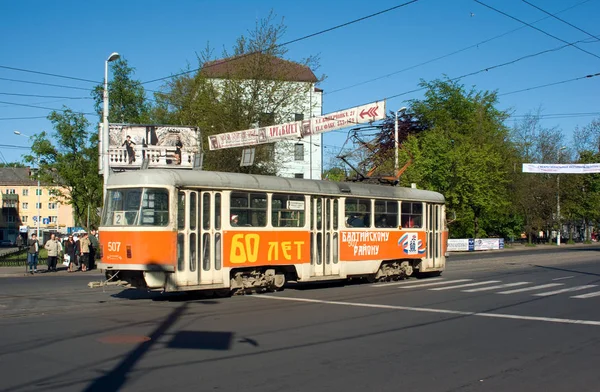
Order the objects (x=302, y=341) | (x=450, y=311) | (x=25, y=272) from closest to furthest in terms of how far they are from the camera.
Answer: (x=302, y=341), (x=450, y=311), (x=25, y=272)

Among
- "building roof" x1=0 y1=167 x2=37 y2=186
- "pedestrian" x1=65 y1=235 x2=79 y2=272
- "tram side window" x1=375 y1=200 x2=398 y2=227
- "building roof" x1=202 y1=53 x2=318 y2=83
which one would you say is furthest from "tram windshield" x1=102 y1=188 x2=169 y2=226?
"building roof" x1=0 y1=167 x2=37 y2=186

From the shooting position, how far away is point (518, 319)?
12.9 metres

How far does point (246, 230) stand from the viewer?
16.2m

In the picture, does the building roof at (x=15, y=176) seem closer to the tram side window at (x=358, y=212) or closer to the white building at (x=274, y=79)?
the white building at (x=274, y=79)

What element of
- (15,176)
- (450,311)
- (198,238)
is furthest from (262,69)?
(15,176)

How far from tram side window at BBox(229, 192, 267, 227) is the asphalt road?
2.01 m

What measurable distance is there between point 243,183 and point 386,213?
6.52 meters

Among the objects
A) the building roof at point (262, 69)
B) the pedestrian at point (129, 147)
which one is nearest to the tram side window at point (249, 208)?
the building roof at point (262, 69)

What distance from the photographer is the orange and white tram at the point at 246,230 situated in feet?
48.0

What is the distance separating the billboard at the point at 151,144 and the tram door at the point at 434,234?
558 inches

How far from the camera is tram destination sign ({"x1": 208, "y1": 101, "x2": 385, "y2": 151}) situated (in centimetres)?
2008

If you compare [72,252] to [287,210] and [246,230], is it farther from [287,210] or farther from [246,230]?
[246,230]

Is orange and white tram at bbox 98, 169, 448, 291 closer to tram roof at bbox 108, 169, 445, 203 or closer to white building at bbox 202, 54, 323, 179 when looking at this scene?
tram roof at bbox 108, 169, 445, 203

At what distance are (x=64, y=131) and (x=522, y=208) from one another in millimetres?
46266
